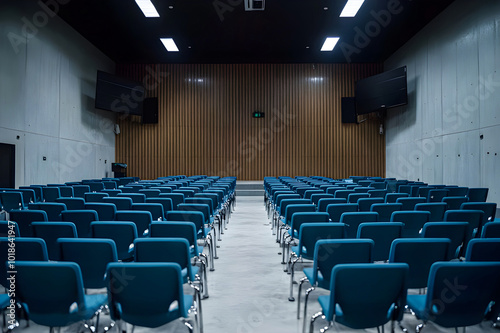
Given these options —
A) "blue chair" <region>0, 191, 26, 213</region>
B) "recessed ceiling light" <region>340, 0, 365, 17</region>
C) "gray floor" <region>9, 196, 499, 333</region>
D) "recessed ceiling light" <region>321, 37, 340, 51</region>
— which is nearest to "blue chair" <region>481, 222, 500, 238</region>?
"gray floor" <region>9, 196, 499, 333</region>

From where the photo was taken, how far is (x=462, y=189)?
8.27m

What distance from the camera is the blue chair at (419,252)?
9.57ft

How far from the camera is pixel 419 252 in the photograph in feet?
9.75

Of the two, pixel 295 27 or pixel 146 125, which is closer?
pixel 295 27

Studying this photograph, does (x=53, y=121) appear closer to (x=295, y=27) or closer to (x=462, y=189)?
(x=295, y=27)

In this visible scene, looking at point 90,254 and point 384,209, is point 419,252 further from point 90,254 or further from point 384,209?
point 90,254

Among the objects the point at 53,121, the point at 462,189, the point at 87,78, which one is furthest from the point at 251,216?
the point at 87,78

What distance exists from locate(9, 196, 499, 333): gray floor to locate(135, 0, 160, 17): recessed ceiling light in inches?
364

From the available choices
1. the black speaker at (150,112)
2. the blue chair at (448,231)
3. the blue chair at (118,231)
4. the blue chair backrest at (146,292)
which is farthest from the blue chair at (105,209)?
the black speaker at (150,112)

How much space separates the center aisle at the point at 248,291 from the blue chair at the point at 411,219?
62.6 inches

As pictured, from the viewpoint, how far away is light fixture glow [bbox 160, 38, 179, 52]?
→ 627 inches

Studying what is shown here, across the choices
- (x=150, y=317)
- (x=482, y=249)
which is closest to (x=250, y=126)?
(x=482, y=249)

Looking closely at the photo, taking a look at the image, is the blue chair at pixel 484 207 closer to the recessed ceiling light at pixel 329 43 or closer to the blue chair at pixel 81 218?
the blue chair at pixel 81 218

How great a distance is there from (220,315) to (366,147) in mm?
17616
